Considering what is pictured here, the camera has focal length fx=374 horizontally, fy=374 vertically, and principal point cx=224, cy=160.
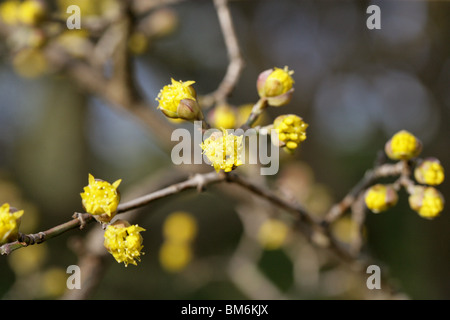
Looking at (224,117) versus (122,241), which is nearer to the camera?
(122,241)

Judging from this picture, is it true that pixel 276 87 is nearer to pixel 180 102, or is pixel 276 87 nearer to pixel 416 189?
pixel 180 102

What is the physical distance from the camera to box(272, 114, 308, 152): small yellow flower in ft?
2.70

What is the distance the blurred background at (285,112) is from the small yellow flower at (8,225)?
4.64ft

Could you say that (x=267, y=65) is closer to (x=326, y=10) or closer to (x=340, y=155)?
(x=326, y=10)

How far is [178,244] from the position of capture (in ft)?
6.18

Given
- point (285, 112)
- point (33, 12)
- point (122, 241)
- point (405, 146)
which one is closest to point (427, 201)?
point (405, 146)

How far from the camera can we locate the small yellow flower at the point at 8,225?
25.8 inches

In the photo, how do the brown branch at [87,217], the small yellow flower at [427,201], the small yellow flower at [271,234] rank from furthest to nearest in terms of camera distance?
the small yellow flower at [271,234] → the small yellow flower at [427,201] → the brown branch at [87,217]

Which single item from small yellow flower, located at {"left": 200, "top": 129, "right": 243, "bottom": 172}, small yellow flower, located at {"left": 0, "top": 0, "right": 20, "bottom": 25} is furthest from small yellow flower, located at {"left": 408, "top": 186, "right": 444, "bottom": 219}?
small yellow flower, located at {"left": 0, "top": 0, "right": 20, "bottom": 25}

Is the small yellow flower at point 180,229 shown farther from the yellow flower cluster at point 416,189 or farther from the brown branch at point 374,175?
the yellow flower cluster at point 416,189

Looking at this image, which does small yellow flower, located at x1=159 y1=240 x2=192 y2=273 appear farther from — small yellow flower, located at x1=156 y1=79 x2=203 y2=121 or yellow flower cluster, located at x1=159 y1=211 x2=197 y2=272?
small yellow flower, located at x1=156 y1=79 x2=203 y2=121

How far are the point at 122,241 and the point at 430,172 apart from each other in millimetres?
750

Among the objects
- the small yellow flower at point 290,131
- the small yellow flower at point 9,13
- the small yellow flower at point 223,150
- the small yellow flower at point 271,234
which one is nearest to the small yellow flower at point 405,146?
the small yellow flower at point 290,131

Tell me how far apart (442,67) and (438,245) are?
5.62ft
